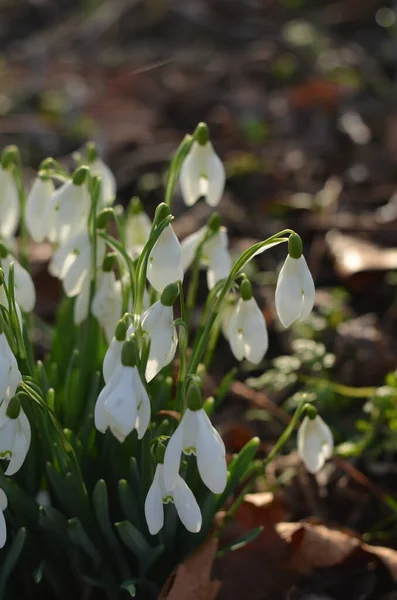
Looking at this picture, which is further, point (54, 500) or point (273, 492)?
point (273, 492)

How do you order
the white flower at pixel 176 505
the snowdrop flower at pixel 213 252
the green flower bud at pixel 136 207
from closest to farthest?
1. the white flower at pixel 176 505
2. the snowdrop flower at pixel 213 252
3. the green flower bud at pixel 136 207

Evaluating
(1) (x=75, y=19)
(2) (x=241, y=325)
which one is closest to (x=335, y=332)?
(2) (x=241, y=325)

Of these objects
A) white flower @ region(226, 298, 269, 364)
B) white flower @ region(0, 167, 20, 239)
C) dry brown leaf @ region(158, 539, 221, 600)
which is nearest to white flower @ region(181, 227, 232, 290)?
white flower @ region(226, 298, 269, 364)

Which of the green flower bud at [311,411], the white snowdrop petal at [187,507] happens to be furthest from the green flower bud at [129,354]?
the green flower bud at [311,411]

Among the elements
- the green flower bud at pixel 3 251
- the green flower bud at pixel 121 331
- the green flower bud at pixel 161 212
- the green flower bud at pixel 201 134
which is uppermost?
the green flower bud at pixel 161 212

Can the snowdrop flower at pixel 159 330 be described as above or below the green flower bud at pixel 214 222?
above

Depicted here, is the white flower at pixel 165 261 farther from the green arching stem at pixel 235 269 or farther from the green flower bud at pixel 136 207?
the green flower bud at pixel 136 207

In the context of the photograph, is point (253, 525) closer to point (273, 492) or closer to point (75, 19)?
point (273, 492)

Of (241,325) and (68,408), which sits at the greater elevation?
(241,325)
